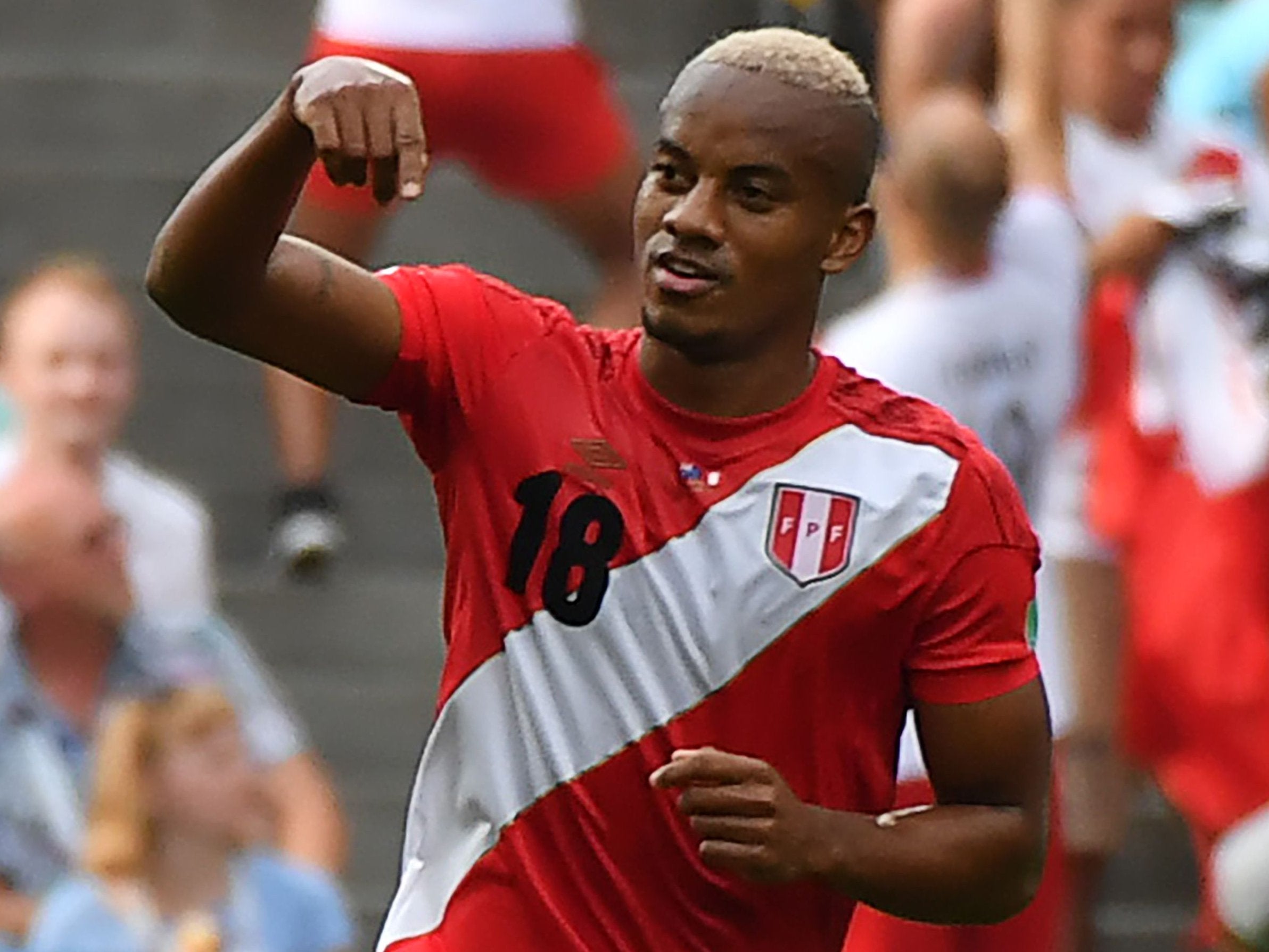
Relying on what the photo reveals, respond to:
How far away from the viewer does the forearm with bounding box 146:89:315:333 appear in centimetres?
349

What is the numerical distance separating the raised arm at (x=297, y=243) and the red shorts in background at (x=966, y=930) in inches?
73.8

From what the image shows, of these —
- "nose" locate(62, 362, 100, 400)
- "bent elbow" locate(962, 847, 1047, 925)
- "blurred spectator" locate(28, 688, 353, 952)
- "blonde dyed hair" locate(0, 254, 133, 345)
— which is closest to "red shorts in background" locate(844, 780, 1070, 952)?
"blurred spectator" locate(28, 688, 353, 952)

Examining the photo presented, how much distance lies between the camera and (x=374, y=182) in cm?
341

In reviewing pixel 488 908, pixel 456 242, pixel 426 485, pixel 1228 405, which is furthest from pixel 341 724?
pixel 488 908

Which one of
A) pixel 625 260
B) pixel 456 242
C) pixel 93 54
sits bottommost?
pixel 625 260

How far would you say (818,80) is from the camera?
3713mm

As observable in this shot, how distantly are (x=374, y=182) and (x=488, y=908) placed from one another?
2.72ft

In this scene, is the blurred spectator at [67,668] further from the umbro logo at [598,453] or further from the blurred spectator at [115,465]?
the umbro logo at [598,453]

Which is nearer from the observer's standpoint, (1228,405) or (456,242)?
(1228,405)

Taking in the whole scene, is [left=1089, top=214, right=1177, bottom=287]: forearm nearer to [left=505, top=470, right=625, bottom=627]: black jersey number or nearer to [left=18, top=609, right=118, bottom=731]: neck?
[left=18, top=609, right=118, bottom=731]: neck

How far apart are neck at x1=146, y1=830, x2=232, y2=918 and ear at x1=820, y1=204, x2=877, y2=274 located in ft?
9.23

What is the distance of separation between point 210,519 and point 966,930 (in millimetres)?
3187

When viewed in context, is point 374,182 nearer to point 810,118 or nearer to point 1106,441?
point 810,118

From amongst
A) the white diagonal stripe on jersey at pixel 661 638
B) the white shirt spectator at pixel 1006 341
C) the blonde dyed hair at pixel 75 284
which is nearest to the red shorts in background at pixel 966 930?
the white shirt spectator at pixel 1006 341
